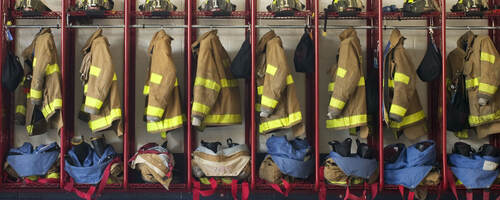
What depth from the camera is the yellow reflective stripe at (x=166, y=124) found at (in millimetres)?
4008

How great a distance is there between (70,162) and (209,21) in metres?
1.87

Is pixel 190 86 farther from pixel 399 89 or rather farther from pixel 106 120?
pixel 399 89

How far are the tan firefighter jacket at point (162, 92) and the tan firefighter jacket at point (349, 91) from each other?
135 centimetres

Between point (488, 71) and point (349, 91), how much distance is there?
1238 millimetres

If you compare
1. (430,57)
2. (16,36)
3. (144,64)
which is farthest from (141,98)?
(430,57)

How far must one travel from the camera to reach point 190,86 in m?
4.04

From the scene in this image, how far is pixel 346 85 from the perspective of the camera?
3.92 meters

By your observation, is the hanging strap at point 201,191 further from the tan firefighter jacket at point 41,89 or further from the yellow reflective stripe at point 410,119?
the yellow reflective stripe at point 410,119

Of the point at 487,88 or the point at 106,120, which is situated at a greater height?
the point at 487,88

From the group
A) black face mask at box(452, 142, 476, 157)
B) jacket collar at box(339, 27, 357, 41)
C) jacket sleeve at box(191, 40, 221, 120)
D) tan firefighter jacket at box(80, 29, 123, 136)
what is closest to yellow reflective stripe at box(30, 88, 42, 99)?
tan firefighter jacket at box(80, 29, 123, 136)

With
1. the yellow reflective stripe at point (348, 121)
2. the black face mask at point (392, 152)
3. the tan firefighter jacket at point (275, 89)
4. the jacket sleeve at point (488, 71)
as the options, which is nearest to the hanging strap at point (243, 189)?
the tan firefighter jacket at point (275, 89)

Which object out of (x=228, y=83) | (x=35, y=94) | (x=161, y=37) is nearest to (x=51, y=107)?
(x=35, y=94)

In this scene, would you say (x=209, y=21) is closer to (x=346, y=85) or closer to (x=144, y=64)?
(x=144, y=64)

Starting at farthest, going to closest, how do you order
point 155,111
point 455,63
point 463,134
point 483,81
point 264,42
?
A: point 463,134
point 455,63
point 264,42
point 483,81
point 155,111
